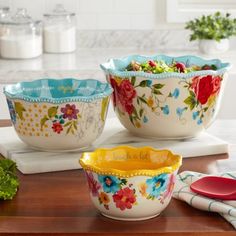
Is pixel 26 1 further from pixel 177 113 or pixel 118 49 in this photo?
pixel 177 113

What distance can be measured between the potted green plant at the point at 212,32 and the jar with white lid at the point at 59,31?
60cm

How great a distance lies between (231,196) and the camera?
Answer: 1.57 m

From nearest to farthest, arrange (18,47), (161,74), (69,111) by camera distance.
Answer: (69,111) → (161,74) → (18,47)

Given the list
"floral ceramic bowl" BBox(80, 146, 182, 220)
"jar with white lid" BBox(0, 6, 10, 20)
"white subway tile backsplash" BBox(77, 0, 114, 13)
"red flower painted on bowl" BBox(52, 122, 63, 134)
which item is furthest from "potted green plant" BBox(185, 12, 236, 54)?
"floral ceramic bowl" BBox(80, 146, 182, 220)

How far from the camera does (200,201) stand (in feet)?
5.09

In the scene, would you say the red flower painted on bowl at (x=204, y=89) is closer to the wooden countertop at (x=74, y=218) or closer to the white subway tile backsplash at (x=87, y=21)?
the wooden countertop at (x=74, y=218)

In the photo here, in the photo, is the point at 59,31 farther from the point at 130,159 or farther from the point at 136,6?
the point at 130,159

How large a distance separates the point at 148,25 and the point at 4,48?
80cm

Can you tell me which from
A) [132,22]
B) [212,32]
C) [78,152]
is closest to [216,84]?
[78,152]

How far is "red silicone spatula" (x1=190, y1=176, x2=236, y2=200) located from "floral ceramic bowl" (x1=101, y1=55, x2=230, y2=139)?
32 centimetres

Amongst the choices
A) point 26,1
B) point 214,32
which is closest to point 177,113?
Result: point 214,32

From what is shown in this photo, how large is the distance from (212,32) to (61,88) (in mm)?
2084

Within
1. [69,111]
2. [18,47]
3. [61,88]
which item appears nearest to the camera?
[69,111]

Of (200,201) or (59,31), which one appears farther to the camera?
(59,31)
